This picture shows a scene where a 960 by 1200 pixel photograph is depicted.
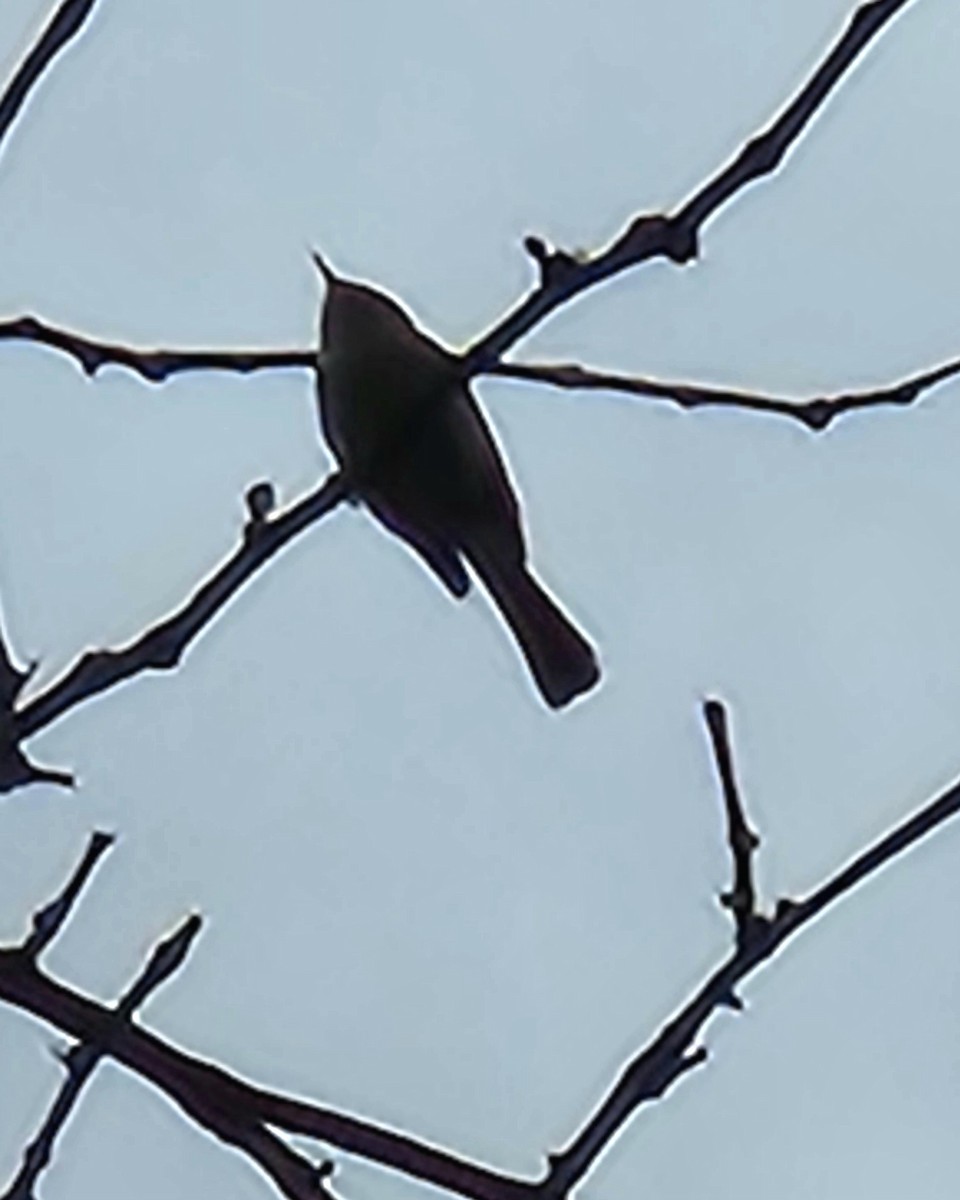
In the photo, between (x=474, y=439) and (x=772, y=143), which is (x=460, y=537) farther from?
(x=772, y=143)

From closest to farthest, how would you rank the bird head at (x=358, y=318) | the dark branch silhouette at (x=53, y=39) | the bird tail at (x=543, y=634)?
the dark branch silhouette at (x=53, y=39) → the bird head at (x=358, y=318) → the bird tail at (x=543, y=634)

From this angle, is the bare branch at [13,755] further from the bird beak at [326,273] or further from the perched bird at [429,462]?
the bird beak at [326,273]

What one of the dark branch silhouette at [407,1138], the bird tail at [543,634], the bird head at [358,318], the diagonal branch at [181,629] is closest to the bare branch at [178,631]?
the diagonal branch at [181,629]

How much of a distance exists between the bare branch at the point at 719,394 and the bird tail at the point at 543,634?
184cm

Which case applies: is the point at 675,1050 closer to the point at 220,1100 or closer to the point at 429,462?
the point at 220,1100

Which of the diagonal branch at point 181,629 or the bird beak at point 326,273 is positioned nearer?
the diagonal branch at point 181,629

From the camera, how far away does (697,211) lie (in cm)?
210

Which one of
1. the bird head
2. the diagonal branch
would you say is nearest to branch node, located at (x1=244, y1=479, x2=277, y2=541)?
the diagonal branch

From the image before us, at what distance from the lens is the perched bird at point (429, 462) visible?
3412 mm

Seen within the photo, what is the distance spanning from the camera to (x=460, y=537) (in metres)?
3.96

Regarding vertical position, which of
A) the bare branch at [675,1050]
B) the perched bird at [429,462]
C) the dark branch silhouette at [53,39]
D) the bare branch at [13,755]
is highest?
the dark branch silhouette at [53,39]

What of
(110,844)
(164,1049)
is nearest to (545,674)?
(110,844)

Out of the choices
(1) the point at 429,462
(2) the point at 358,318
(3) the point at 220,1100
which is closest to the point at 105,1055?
(3) the point at 220,1100

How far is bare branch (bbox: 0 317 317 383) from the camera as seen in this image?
236 cm
